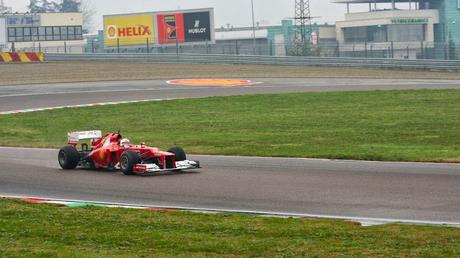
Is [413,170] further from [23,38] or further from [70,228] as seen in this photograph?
[23,38]

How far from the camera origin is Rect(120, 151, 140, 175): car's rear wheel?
747 inches

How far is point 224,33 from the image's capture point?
11550 centimetres

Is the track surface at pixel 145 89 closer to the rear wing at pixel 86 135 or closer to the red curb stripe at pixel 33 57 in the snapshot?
the red curb stripe at pixel 33 57

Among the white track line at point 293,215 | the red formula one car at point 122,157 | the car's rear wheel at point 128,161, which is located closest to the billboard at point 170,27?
the red formula one car at point 122,157

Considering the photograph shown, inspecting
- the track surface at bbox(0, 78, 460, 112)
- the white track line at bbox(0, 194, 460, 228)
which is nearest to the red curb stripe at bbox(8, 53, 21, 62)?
the track surface at bbox(0, 78, 460, 112)

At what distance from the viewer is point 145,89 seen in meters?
47.7

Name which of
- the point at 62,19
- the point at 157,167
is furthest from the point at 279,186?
the point at 62,19

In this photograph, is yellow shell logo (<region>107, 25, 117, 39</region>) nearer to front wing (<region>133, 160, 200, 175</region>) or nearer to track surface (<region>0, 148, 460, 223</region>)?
track surface (<region>0, 148, 460, 223</region>)

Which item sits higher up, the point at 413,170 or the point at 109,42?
the point at 109,42

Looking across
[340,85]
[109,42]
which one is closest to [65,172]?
[340,85]

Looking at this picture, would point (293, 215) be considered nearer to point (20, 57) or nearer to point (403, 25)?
point (20, 57)

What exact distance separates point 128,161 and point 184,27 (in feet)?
231

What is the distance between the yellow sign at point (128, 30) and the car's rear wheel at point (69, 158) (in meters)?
68.1

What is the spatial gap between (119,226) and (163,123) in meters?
19.3
